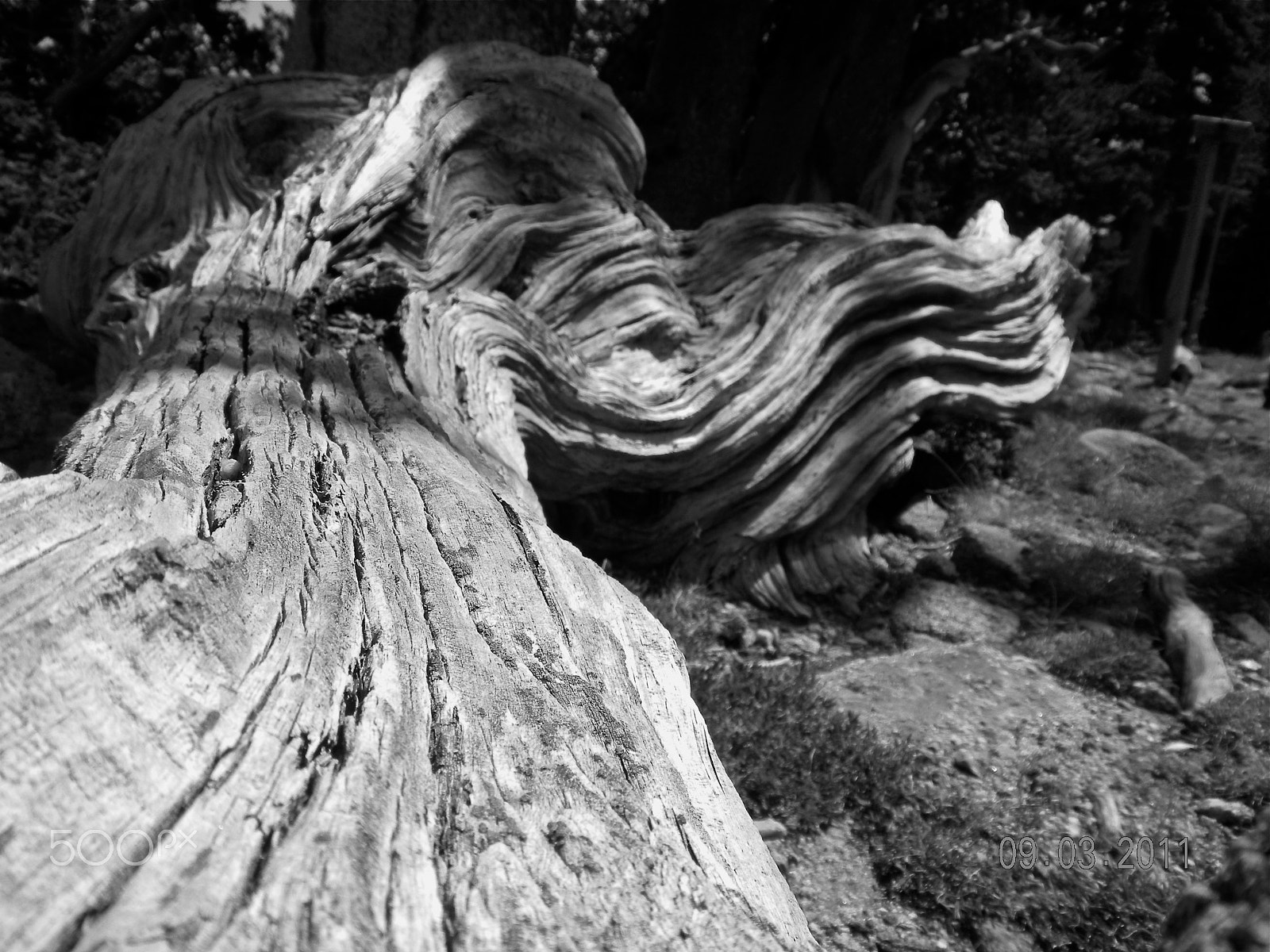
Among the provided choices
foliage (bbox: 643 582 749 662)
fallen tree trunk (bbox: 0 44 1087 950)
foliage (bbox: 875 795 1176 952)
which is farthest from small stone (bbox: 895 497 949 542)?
foliage (bbox: 875 795 1176 952)

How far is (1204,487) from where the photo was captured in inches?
260

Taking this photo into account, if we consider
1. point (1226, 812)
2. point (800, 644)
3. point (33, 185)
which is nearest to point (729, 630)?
point (800, 644)

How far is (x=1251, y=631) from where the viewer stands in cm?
470

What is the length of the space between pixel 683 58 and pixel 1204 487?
5.55 meters

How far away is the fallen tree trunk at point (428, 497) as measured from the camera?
1.37 m

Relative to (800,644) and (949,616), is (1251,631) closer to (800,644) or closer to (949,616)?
(949,616)

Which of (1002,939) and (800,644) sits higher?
(800,644)

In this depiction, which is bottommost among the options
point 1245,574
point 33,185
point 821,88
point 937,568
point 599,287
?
point 937,568

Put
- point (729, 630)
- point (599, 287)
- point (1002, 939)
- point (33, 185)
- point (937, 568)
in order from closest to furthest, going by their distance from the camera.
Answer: point (1002, 939) → point (729, 630) → point (599, 287) → point (937, 568) → point (33, 185)

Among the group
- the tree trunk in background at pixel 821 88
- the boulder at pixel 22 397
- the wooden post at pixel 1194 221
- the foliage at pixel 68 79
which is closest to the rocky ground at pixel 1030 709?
the boulder at pixel 22 397

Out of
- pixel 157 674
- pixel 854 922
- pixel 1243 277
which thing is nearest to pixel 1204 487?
pixel 854 922

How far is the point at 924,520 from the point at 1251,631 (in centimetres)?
184

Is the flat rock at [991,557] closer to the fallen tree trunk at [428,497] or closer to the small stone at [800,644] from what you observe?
the fallen tree trunk at [428,497]

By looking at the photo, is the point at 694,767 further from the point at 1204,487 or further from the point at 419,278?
the point at 1204,487
